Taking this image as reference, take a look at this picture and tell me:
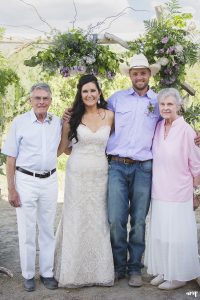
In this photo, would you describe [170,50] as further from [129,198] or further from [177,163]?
[129,198]

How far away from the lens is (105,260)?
4.95 metres

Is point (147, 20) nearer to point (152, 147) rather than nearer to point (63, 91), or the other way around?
point (152, 147)

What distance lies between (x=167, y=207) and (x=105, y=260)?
2.73 ft

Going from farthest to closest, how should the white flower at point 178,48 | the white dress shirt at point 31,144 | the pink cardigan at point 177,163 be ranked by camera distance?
the white flower at point 178,48 < the pink cardigan at point 177,163 < the white dress shirt at point 31,144

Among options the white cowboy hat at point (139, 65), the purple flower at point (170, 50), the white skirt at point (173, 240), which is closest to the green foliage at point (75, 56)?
the white cowboy hat at point (139, 65)

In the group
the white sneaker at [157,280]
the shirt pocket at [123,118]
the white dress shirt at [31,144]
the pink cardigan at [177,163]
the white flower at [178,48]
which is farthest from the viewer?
the white flower at [178,48]

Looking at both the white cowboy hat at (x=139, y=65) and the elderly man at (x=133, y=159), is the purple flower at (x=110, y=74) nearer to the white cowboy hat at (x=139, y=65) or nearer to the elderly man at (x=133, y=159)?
the white cowboy hat at (x=139, y=65)

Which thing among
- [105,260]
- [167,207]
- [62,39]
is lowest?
[105,260]

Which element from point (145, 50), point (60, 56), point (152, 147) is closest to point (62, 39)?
point (60, 56)

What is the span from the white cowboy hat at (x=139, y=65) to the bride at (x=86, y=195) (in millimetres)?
431

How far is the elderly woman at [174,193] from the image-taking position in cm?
468

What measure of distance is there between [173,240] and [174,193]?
1.48 ft

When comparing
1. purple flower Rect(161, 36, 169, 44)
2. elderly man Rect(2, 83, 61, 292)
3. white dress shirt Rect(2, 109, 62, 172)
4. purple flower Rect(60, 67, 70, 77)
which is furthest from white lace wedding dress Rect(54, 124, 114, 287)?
purple flower Rect(161, 36, 169, 44)

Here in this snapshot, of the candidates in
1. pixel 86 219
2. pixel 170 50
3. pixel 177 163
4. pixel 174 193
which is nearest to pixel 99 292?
pixel 86 219
